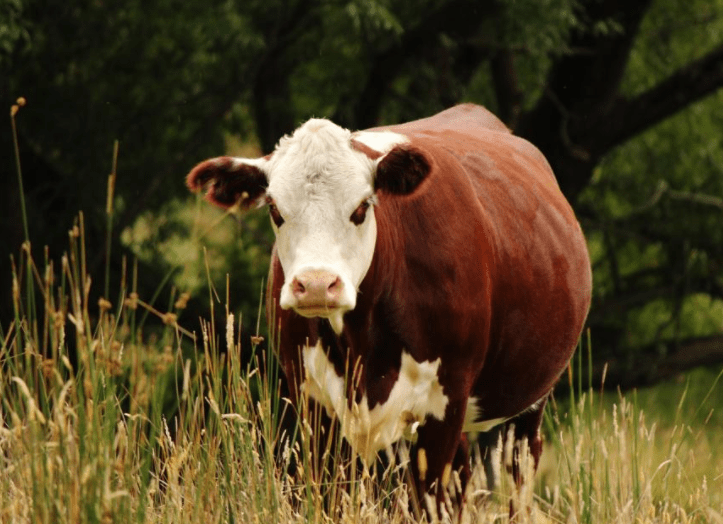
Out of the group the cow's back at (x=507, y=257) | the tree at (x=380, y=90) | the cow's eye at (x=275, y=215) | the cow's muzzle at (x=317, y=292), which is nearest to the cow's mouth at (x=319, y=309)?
the cow's muzzle at (x=317, y=292)

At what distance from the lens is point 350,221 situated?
189 inches

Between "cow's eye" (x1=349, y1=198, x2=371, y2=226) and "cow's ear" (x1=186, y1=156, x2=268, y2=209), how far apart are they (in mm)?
482

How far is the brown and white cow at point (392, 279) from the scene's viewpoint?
4781 millimetres

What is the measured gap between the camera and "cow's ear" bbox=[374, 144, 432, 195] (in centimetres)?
496

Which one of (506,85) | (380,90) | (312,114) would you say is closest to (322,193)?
(380,90)

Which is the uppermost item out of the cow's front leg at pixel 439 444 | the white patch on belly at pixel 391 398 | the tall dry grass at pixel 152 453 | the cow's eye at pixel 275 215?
the cow's eye at pixel 275 215

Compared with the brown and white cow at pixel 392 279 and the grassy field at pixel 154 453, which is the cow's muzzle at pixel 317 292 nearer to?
the brown and white cow at pixel 392 279

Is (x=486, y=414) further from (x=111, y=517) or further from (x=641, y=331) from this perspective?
(x=641, y=331)

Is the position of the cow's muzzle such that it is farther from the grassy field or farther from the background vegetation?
the background vegetation

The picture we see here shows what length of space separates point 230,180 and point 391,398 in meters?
1.06

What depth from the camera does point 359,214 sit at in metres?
4.85

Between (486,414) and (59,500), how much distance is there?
3012mm

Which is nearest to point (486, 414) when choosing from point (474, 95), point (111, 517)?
point (111, 517)

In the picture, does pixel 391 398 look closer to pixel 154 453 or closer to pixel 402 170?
pixel 402 170
